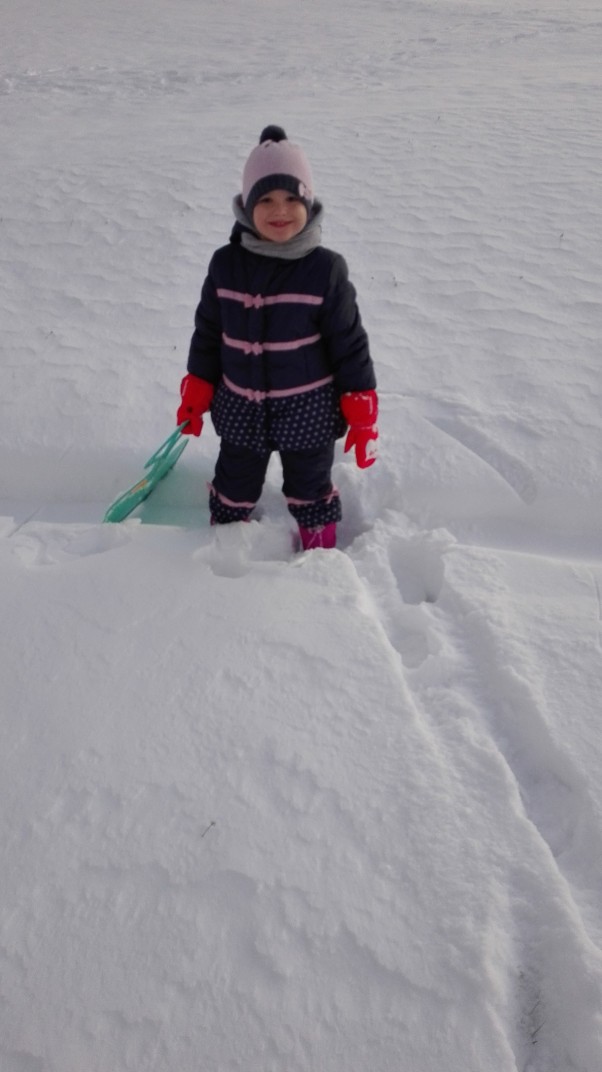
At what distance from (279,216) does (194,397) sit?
0.69 m

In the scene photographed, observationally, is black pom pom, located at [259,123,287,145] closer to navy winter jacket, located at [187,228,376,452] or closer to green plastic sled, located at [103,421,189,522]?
navy winter jacket, located at [187,228,376,452]

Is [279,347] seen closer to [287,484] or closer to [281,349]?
[281,349]

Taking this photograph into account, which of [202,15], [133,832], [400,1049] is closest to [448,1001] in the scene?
[400,1049]

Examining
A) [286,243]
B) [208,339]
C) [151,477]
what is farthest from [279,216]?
[151,477]

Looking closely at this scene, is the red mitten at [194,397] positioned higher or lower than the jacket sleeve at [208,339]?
lower

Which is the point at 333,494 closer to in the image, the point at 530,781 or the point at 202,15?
the point at 530,781

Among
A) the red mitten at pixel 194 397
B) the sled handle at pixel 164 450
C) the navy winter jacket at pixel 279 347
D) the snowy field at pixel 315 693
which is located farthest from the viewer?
the sled handle at pixel 164 450

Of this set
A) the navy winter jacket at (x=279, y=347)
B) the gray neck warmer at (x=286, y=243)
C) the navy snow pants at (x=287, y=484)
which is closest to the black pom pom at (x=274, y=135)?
the gray neck warmer at (x=286, y=243)

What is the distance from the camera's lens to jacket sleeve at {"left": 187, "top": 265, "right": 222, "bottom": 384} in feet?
7.62

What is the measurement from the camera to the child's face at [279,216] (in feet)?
6.67

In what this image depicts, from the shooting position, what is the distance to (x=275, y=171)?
2008mm

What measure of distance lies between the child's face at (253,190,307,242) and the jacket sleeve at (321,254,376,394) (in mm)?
172

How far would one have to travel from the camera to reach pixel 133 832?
1659 millimetres

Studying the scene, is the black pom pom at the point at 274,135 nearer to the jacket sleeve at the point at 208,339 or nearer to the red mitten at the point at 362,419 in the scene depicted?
the jacket sleeve at the point at 208,339
